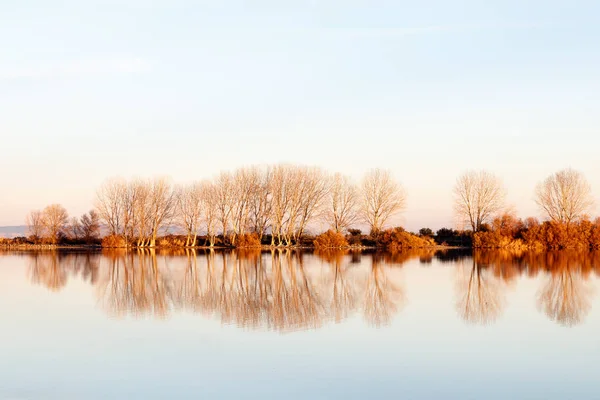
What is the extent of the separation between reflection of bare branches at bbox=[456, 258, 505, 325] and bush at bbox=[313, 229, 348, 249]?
25914mm

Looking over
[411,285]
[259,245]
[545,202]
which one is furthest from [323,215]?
[411,285]

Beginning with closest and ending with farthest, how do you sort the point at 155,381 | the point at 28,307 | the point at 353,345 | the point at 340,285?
1. the point at 155,381
2. the point at 353,345
3. the point at 28,307
4. the point at 340,285

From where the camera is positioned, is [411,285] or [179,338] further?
[411,285]

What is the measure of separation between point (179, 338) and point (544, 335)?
17.8 ft

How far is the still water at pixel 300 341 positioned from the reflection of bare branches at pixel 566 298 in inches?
1.7

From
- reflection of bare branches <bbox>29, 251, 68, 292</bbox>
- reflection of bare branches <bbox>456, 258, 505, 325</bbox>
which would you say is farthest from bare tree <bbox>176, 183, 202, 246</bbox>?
reflection of bare branches <bbox>456, 258, 505, 325</bbox>

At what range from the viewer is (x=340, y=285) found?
1576 cm

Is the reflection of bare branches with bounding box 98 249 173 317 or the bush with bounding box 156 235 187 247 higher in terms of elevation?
the bush with bounding box 156 235 187 247

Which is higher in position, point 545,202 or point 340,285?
point 545,202

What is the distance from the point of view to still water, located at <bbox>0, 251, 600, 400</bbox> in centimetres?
616

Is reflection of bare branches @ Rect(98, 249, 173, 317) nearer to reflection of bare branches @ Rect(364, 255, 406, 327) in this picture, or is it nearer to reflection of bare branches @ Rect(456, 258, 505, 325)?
reflection of bare branches @ Rect(364, 255, 406, 327)

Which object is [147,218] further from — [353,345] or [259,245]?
[353,345]

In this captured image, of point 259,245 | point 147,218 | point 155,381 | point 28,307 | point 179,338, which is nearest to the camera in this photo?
point 155,381

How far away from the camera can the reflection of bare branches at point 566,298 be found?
35.2 ft
